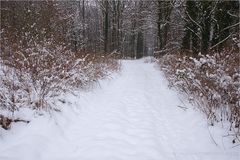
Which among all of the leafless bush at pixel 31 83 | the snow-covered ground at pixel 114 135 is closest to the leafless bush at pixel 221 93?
the snow-covered ground at pixel 114 135

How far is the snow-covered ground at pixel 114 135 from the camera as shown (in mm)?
3652

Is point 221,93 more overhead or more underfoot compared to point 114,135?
more overhead

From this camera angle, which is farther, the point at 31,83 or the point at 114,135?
the point at 31,83

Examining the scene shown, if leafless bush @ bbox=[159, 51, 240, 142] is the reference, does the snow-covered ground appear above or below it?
below

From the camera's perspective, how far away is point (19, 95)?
4871 millimetres

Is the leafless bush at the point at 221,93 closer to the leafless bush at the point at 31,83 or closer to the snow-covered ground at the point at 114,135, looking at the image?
the snow-covered ground at the point at 114,135

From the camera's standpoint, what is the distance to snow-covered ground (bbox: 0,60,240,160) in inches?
144

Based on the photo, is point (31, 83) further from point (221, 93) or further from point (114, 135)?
point (221, 93)

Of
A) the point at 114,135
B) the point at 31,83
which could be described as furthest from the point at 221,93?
the point at 31,83

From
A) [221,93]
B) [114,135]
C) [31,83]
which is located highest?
[31,83]

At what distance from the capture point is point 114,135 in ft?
14.4

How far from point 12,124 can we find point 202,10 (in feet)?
26.7

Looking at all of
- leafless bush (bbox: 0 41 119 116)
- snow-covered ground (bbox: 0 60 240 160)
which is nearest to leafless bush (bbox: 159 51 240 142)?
snow-covered ground (bbox: 0 60 240 160)

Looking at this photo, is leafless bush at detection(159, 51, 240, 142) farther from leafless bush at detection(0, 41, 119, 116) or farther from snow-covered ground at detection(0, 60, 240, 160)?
leafless bush at detection(0, 41, 119, 116)
